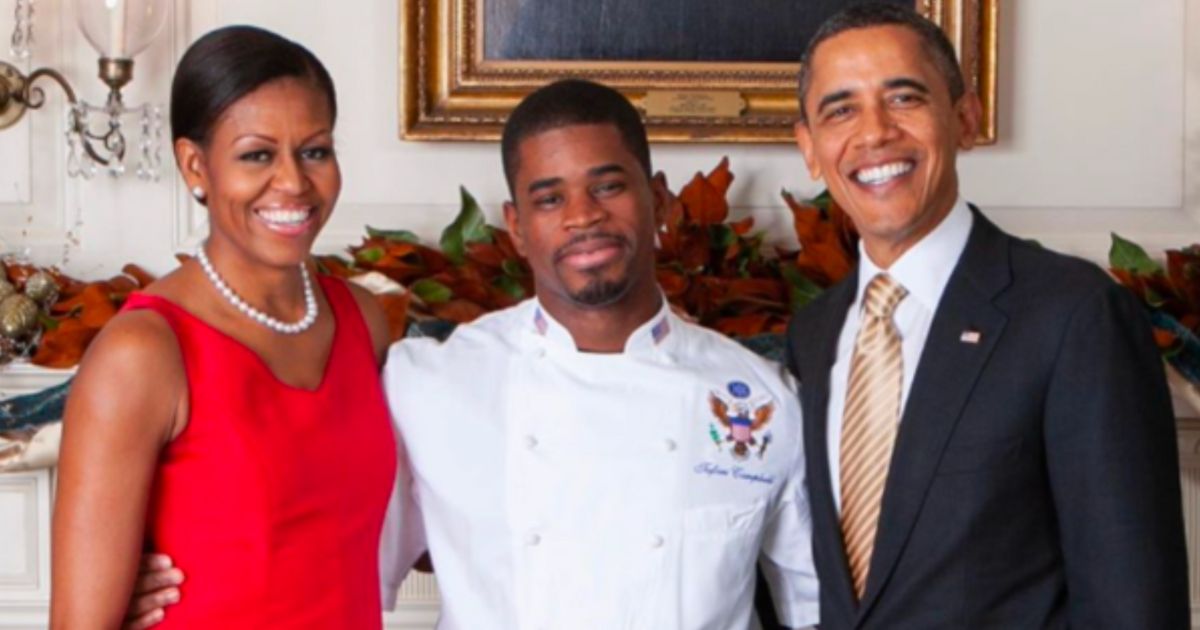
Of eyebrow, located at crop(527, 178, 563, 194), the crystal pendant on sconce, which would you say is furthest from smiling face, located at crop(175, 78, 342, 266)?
the crystal pendant on sconce

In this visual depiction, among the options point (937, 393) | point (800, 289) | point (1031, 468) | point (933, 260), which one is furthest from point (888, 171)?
point (800, 289)

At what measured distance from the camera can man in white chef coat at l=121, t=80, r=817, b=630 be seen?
1878 mm

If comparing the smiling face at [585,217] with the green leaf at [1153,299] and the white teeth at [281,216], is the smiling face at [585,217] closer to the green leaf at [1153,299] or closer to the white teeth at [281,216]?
the white teeth at [281,216]

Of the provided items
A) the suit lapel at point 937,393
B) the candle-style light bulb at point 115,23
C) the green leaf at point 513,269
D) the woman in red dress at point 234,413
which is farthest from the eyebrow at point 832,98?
the candle-style light bulb at point 115,23

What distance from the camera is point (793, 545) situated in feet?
6.51

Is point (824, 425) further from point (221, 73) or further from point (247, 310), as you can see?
point (221, 73)

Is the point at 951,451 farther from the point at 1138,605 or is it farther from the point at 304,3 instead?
the point at 304,3

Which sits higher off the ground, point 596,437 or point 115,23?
point 115,23

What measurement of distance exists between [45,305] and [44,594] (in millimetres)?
494

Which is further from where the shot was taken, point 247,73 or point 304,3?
point 304,3

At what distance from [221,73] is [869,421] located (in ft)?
2.50

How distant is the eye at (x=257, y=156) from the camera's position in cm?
179

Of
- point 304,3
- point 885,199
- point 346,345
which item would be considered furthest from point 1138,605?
point 304,3

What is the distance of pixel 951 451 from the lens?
5.46 feet
